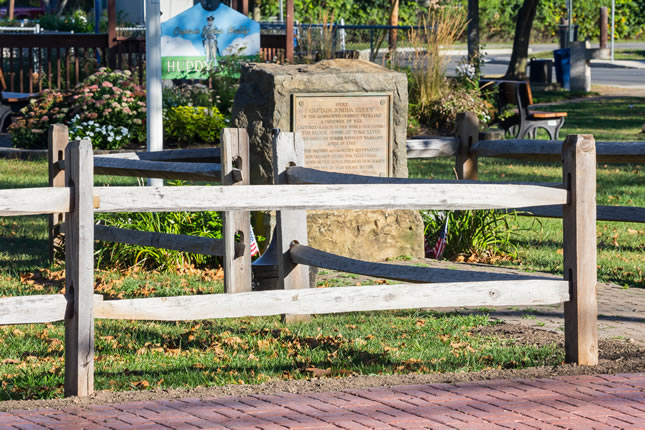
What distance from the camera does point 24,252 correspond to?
Answer: 29.5 ft

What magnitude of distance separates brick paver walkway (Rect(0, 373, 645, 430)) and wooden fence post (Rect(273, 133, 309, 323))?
1881 mm

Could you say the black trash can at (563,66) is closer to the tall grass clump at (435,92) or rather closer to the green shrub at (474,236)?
the tall grass clump at (435,92)

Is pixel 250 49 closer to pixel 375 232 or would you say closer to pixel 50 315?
pixel 375 232

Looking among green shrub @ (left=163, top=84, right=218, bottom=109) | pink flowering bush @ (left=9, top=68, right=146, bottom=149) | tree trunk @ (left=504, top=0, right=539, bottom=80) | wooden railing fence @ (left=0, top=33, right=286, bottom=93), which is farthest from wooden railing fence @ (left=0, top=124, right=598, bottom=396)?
tree trunk @ (left=504, top=0, right=539, bottom=80)

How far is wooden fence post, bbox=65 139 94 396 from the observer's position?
14.6ft

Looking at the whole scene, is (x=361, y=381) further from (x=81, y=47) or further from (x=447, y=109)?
(x=81, y=47)

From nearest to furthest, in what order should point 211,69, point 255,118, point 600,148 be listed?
point 600,148 → point 255,118 → point 211,69

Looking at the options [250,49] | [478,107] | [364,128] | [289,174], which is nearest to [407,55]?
[478,107]

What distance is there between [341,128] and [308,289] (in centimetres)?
414

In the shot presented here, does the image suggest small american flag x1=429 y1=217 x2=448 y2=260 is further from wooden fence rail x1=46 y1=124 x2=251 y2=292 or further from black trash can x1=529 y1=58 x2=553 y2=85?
black trash can x1=529 y1=58 x2=553 y2=85

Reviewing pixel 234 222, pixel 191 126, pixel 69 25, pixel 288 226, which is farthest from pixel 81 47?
pixel 69 25

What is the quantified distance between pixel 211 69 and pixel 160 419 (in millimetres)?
13226

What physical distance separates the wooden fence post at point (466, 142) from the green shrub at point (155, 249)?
7.14ft

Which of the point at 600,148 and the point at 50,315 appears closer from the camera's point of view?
the point at 50,315
